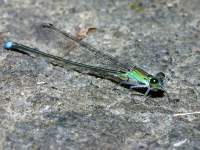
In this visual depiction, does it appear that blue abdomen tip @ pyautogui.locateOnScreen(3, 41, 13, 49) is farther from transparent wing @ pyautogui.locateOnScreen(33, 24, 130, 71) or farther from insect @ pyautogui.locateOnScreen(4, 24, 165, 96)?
transparent wing @ pyautogui.locateOnScreen(33, 24, 130, 71)

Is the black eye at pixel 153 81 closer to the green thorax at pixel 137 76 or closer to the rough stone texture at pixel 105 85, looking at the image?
the green thorax at pixel 137 76

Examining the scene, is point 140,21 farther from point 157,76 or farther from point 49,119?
point 49,119

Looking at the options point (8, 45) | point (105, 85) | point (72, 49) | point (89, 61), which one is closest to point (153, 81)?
point (105, 85)

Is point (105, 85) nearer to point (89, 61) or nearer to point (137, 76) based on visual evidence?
point (137, 76)

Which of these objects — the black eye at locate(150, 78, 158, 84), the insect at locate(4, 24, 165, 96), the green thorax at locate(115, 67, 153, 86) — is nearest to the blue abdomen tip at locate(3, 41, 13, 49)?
the insect at locate(4, 24, 165, 96)

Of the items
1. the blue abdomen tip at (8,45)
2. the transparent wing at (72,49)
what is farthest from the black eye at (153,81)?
the blue abdomen tip at (8,45)

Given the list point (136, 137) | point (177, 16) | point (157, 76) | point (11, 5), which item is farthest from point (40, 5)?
point (136, 137)
